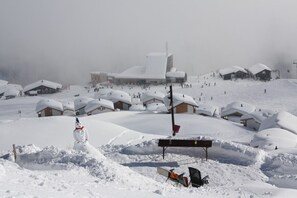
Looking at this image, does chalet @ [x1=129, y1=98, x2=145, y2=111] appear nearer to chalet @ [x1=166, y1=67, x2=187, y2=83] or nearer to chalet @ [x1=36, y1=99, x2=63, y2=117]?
chalet @ [x1=36, y1=99, x2=63, y2=117]

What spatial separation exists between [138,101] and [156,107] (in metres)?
7.25

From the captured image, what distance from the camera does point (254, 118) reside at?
39688 millimetres

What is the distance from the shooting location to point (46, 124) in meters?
26.6

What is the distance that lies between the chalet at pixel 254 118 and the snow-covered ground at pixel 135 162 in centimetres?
346

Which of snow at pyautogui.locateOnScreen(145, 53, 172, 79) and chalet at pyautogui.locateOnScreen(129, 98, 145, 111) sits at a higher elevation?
snow at pyautogui.locateOnScreen(145, 53, 172, 79)

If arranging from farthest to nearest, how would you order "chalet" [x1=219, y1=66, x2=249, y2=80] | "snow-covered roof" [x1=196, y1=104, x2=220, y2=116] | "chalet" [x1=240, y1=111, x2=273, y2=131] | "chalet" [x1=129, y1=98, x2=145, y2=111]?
"chalet" [x1=219, y1=66, x2=249, y2=80], "chalet" [x1=129, y1=98, x2=145, y2=111], "snow-covered roof" [x1=196, y1=104, x2=220, y2=116], "chalet" [x1=240, y1=111, x2=273, y2=131]

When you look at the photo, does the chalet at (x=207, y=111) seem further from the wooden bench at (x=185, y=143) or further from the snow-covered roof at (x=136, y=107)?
the wooden bench at (x=185, y=143)

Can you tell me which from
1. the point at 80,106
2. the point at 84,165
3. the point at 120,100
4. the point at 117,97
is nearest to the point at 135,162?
the point at 84,165

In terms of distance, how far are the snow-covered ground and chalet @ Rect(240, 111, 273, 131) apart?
3458 millimetres

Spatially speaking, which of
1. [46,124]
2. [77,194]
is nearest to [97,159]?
[77,194]

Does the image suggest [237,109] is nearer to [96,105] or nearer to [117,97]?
[117,97]

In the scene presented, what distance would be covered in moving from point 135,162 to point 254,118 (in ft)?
77.7

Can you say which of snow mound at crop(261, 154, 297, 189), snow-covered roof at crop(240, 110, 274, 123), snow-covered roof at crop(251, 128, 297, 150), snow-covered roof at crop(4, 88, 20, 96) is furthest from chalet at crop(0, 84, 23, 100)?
snow mound at crop(261, 154, 297, 189)

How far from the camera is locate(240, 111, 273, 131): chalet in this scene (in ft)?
129
